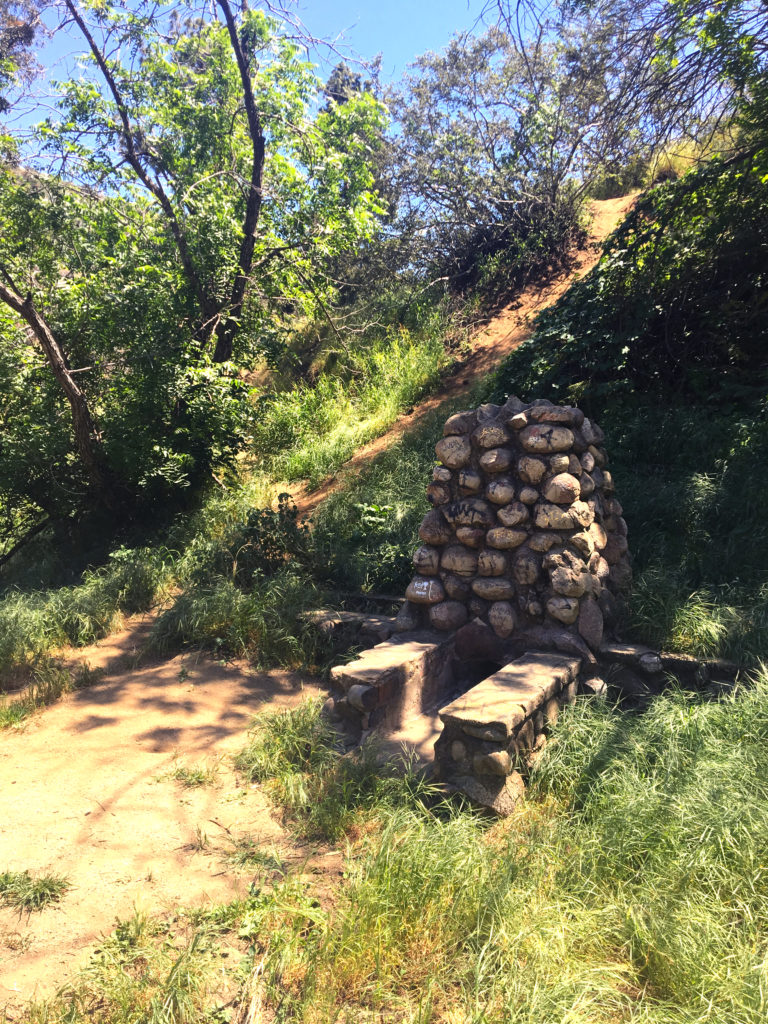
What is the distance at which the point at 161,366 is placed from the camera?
25.7 ft

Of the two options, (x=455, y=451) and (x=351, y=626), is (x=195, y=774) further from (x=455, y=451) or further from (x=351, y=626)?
(x=455, y=451)

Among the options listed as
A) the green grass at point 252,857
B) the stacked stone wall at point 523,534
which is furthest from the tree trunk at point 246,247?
the green grass at point 252,857

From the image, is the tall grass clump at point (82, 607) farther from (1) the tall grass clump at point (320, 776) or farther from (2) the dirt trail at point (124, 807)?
(1) the tall grass clump at point (320, 776)

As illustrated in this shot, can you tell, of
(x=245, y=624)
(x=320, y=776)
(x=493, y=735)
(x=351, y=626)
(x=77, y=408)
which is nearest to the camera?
(x=493, y=735)

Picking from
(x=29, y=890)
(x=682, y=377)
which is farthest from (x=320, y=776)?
(x=682, y=377)

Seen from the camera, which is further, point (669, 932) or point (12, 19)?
point (12, 19)

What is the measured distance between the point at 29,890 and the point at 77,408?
5.87 metres

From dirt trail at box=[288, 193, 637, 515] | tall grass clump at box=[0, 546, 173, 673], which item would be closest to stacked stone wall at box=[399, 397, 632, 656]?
tall grass clump at box=[0, 546, 173, 673]

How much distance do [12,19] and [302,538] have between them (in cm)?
674

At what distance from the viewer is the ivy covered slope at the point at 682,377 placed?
4.75m

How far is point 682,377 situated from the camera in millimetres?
6434

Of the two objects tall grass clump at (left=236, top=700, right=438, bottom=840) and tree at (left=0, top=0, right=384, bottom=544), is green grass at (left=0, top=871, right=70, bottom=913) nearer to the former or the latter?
tall grass clump at (left=236, top=700, right=438, bottom=840)

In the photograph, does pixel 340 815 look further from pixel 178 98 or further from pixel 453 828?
pixel 178 98

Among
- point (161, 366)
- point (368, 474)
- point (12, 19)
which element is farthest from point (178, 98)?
point (368, 474)
